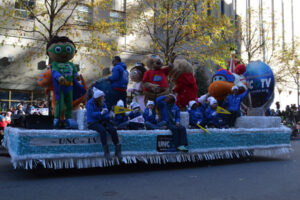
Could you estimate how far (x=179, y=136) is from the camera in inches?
245

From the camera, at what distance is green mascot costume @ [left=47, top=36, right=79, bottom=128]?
20.6 ft

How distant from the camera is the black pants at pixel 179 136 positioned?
6195mm

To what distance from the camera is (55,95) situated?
6.37 m

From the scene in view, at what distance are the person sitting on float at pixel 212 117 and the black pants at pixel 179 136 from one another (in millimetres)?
1142

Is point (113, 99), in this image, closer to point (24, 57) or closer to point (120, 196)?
point (120, 196)

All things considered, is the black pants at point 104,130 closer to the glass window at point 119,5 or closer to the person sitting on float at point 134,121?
the person sitting on float at point 134,121

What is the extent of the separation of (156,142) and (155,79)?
204cm

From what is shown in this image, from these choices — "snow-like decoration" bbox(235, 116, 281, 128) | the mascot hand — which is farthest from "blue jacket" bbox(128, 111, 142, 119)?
"snow-like decoration" bbox(235, 116, 281, 128)

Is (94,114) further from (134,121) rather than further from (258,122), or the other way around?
(258,122)

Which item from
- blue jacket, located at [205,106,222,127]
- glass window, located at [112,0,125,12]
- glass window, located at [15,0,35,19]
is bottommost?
blue jacket, located at [205,106,222,127]

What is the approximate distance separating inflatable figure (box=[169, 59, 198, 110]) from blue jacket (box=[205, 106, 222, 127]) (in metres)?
0.71

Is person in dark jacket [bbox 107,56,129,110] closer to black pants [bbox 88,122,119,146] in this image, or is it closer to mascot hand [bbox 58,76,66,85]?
mascot hand [bbox 58,76,66,85]

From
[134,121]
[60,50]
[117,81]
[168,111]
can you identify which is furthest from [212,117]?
[60,50]

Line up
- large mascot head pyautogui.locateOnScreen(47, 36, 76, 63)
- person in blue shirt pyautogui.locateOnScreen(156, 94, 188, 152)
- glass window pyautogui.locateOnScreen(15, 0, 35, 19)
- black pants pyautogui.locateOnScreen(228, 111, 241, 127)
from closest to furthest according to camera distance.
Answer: person in blue shirt pyautogui.locateOnScreen(156, 94, 188, 152), large mascot head pyautogui.locateOnScreen(47, 36, 76, 63), black pants pyautogui.locateOnScreen(228, 111, 241, 127), glass window pyautogui.locateOnScreen(15, 0, 35, 19)
